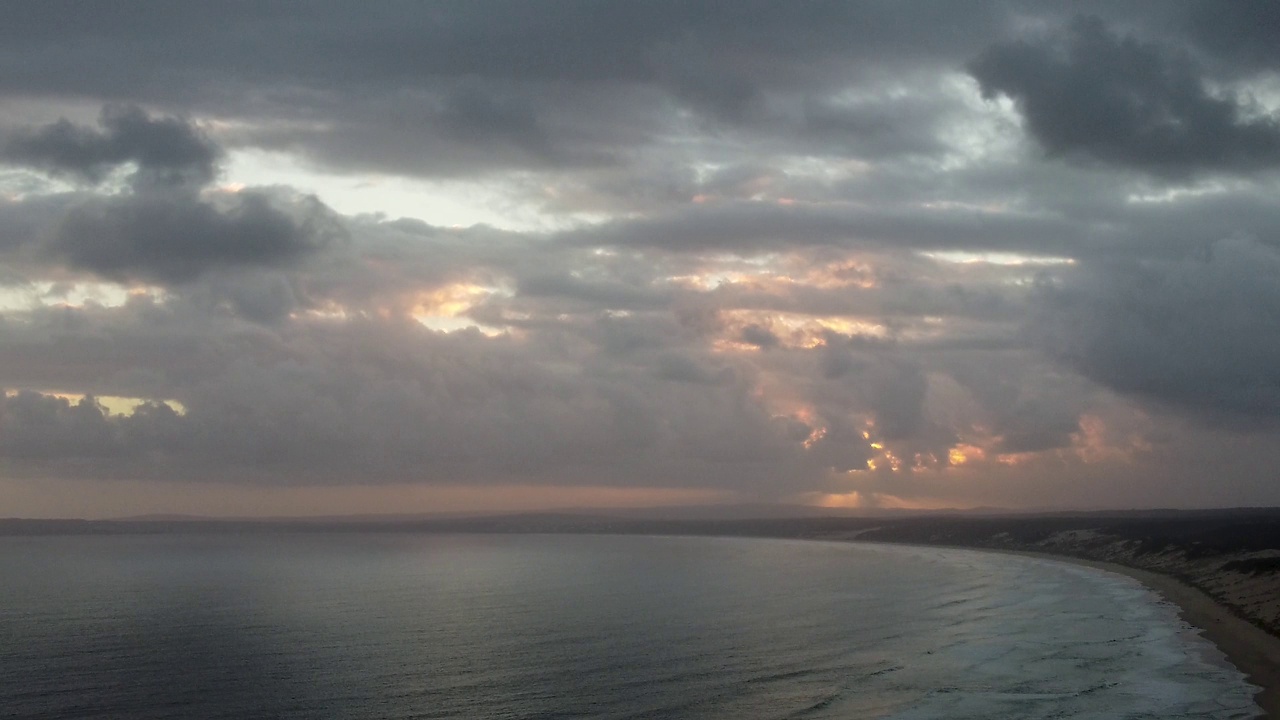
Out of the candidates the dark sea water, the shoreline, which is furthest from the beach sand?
the dark sea water

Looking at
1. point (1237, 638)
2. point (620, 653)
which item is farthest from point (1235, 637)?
point (620, 653)

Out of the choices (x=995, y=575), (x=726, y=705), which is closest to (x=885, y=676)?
(x=726, y=705)

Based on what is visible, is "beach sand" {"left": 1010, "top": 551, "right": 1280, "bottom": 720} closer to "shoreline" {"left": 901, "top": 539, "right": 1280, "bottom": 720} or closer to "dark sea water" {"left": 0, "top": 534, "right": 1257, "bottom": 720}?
"shoreline" {"left": 901, "top": 539, "right": 1280, "bottom": 720}

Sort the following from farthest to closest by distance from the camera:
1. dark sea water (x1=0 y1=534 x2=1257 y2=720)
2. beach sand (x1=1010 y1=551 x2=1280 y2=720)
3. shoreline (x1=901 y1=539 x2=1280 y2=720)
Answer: beach sand (x1=1010 y1=551 x2=1280 y2=720)
shoreline (x1=901 y1=539 x2=1280 y2=720)
dark sea water (x1=0 y1=534 x2=1257 y2=720)

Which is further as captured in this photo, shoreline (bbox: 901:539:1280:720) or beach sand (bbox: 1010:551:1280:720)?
beach sand (bbox: 1010:551:1280:720)

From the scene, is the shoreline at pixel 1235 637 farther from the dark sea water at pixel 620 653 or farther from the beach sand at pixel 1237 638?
the dark sea water at pixel 620 653

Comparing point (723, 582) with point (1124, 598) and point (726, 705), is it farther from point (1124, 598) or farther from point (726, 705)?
point (726, 705)

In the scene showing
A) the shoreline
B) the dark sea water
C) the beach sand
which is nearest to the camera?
the dark sea water
